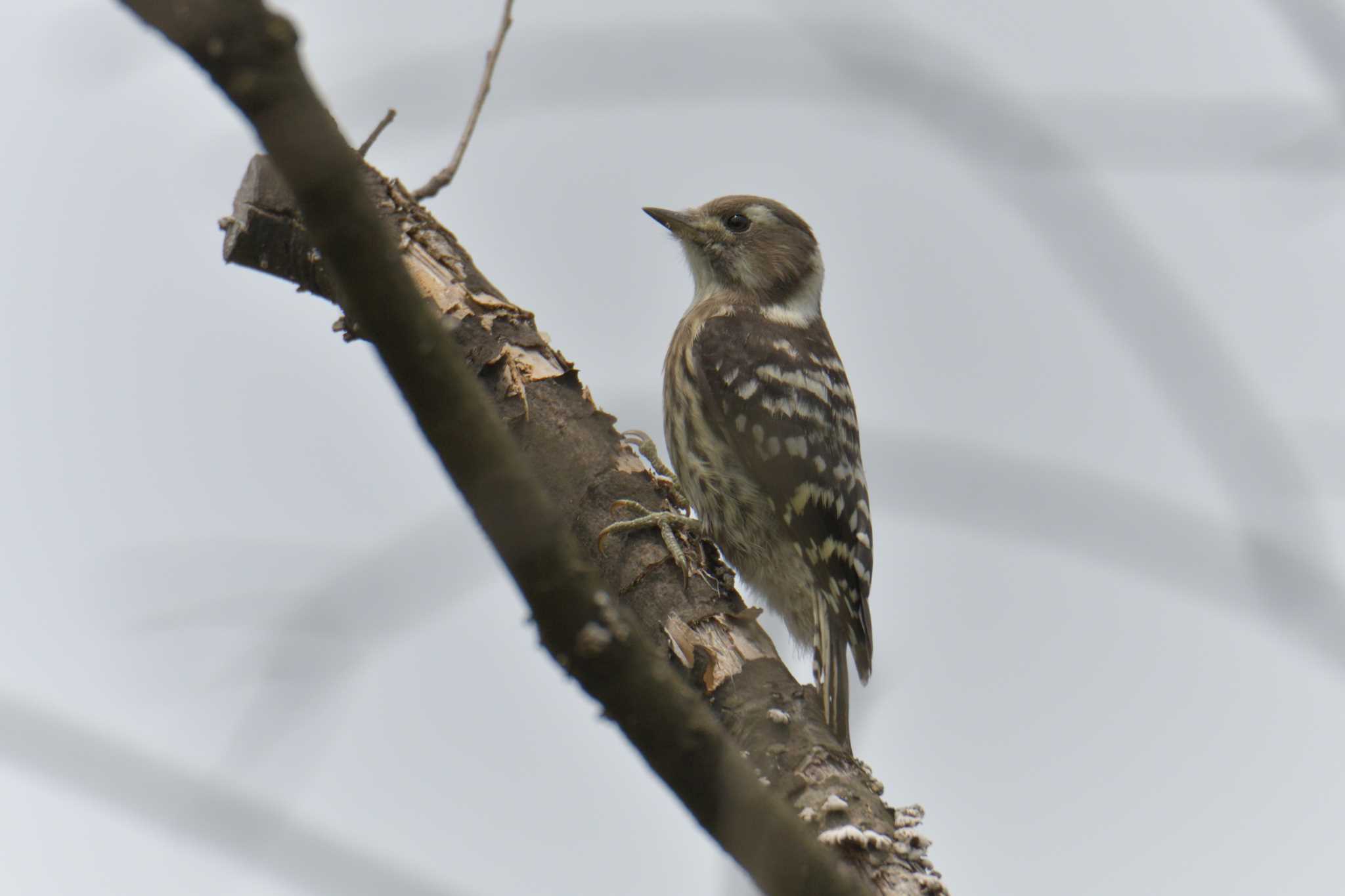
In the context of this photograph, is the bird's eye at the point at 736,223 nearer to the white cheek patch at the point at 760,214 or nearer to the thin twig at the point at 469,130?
the white cheek patch at the point at 760,214

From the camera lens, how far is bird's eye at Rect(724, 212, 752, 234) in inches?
218

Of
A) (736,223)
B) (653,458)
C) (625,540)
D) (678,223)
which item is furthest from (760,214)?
(625,540)

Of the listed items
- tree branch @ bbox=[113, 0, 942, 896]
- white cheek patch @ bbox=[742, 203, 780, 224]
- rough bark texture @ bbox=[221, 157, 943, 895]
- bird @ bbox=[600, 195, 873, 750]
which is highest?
white cheek patch @ bbox=[742, 203, 780, 224]

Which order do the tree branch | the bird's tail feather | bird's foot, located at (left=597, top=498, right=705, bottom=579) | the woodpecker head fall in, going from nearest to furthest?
the tree branch < bird's foot, located at (left=597, top=498, right=705, bottom=579) < the bird's tail feather < the woodpecker head

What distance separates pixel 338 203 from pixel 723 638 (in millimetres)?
2066

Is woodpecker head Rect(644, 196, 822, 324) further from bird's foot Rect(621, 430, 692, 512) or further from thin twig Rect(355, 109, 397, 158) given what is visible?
thin twig Rect(355, 109, 397, 158)

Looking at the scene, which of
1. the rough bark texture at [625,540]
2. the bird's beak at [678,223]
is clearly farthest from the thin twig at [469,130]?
the bird's beak at [678,223]

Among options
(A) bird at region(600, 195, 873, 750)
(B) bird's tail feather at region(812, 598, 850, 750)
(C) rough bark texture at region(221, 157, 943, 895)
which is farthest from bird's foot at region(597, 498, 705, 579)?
(B) bird's tail feather at region(812, 598, 850, 750)

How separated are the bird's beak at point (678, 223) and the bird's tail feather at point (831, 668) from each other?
6.48ft

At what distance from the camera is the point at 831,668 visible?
4078 mm

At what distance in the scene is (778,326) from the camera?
5.05 m

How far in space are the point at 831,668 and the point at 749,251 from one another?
7.02 ft

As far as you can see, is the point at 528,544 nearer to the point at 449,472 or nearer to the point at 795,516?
the point at 449,472

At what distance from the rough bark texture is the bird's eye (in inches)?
68.2
